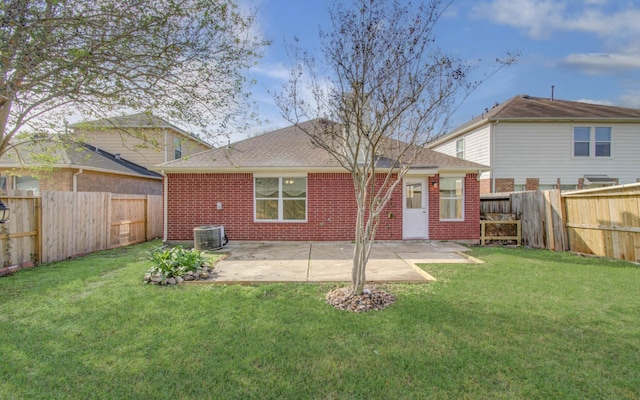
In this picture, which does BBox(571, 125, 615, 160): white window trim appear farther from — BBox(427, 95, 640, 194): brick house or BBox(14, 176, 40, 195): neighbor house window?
BBox(14, 176, 40, 195): neighbor house window

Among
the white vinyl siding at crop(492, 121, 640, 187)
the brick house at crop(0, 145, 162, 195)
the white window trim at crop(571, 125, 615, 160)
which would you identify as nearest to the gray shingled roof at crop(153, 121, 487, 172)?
the brick house at crop(0, 145, 162, 195)

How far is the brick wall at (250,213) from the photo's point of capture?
10497 mm

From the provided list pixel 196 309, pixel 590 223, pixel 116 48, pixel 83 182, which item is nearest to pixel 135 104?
pixel 116 48

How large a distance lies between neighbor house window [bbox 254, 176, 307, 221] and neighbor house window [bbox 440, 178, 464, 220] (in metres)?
4.81

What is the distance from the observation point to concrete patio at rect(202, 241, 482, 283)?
602 cm

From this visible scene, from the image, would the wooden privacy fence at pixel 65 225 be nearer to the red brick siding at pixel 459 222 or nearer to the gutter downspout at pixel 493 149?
the red brick siding at pixel 459 222

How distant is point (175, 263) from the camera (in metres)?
A: 6.01

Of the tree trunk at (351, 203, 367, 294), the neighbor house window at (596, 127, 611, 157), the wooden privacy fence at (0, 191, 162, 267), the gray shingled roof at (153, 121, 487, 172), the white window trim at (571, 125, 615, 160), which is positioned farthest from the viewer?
the neighbor house window at (596, 127, 611, 157)

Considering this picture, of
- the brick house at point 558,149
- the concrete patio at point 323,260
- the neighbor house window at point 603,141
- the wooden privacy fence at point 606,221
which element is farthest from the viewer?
the neighbor house window at point 603,141

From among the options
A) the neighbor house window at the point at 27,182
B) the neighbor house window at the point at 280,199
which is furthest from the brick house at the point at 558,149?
the neighbor house window at the point at 27,182

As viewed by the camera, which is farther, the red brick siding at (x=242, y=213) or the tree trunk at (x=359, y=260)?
the red brick siding at (x=242, y=213)

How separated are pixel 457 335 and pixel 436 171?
7.50m

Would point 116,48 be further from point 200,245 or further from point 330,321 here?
point 200,245

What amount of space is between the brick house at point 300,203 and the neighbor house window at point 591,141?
761 centimetres
